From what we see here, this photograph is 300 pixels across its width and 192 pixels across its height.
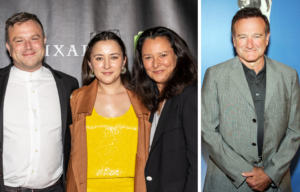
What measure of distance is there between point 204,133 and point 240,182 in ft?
1.11

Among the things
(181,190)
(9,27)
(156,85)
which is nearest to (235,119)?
(181,190)

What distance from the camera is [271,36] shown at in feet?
5.30

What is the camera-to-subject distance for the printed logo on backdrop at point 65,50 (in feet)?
9.04

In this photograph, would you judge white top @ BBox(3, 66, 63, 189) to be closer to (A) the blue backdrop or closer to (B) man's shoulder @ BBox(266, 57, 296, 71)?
(A) the blue backdrop

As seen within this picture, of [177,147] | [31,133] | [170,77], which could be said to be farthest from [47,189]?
[170,77]

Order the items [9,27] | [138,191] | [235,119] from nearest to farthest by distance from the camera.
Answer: [235,119]
[138,191]
[9,27]

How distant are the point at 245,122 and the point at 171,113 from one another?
1.53 ft

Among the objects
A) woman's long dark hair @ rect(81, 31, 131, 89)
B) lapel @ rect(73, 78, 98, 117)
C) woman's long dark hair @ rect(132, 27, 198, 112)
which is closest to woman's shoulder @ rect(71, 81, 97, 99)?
lapel @ rect(73, 78, 98, 117)

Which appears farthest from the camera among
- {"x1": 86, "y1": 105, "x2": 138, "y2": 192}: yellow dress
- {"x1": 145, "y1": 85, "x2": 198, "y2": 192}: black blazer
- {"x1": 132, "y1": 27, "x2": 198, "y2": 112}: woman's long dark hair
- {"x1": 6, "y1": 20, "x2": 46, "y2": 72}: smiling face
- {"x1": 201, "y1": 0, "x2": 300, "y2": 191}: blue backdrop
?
{"x1": 6, "y1": 20, "x2": 46, "y2": 72}: smiling face

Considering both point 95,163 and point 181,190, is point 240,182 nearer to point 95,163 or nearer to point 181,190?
point 181,190

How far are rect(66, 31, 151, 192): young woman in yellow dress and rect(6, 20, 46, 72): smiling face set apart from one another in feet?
1.37

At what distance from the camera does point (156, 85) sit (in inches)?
85.4

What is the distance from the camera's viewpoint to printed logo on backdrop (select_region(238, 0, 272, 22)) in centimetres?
160

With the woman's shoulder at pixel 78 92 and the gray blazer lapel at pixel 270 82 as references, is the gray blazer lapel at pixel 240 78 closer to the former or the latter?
the gray blazer lapel at pixel 270 82
